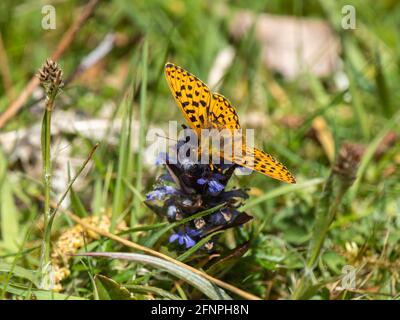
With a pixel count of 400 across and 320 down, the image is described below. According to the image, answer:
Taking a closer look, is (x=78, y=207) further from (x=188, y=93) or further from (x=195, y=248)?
(x=188, y=93)

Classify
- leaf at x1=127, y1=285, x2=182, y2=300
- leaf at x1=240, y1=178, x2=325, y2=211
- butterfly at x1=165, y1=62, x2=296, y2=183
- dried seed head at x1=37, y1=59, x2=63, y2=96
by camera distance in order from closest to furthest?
dried seed head at x1=37, y1=59, x2=63, y2=96
butterfly at x1=165, y1=62, x2=296, y2=183
leaf at x1=127, y1=285, x2=182, y2=300
leaf at x1=240, y1=178, x2=325, y2=211

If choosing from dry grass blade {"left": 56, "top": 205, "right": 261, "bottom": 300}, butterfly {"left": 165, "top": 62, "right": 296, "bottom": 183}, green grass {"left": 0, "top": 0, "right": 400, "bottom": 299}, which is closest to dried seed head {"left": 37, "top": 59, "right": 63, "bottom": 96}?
green grass {"left": 0, "top": 0, "right": 400, "bottom": 299}

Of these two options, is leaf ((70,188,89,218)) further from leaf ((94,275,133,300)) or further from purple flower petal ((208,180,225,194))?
purple flower petal ((208,180,225,194))

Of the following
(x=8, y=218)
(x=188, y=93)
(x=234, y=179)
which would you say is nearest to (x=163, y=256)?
(x=188, y=93)

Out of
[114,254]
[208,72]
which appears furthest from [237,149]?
[208,72]

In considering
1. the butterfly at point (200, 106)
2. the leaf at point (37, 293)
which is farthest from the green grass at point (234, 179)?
the butterfly at point (200, 106)

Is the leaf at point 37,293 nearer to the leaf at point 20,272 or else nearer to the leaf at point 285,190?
the leaf at point 20,272

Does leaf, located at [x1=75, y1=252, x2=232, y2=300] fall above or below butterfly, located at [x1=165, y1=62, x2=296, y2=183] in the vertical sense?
below
